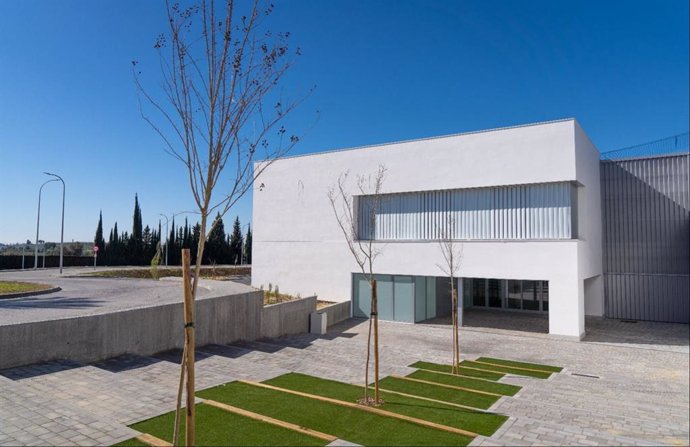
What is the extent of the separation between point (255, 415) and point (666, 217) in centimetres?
2171

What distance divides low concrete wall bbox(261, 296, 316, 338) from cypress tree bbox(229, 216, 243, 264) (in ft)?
129

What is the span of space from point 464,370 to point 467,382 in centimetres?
164

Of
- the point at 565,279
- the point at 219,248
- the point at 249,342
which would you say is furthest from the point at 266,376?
the point at 219,248

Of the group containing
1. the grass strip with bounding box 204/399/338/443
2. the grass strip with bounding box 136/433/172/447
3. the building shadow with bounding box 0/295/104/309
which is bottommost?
the grass strip with bounding box 204/399/338/443

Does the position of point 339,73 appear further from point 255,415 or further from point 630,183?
point 630,183

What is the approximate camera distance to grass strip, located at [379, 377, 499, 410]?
7469mm

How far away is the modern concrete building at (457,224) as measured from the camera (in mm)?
17172

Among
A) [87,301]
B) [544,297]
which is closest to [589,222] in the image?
[544,297]

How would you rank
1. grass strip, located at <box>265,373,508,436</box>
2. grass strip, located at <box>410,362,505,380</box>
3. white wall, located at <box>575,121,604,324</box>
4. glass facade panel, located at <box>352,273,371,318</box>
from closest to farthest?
grass strip, located at <box>265,373,508,436</box>, grass strip, located at <box>410,362,505,380</box>, white wall, located at <box>575,121,604,324</box>, glass facade panel, located at <box>352,273,371,318</box>

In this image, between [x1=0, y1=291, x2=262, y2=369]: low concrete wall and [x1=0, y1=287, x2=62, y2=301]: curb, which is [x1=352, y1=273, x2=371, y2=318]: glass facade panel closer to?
[x1=0, y1=291, x2=262, y2=369]: low concrete wall

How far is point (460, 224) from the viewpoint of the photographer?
1945cm

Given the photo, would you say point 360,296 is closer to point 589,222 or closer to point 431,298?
point 431,298

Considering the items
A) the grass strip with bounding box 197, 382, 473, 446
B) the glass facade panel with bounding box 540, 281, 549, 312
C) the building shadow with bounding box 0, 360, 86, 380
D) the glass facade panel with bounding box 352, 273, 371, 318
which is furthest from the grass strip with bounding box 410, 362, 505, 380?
the glass facade panel with bounding box 540, 281, 549, 312

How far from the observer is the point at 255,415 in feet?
19.8
